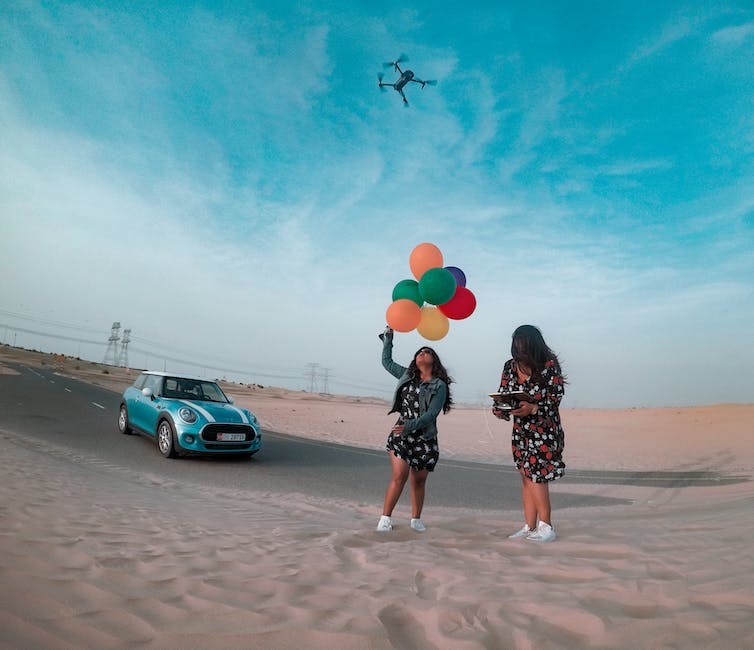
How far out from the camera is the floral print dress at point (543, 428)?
4.11 m

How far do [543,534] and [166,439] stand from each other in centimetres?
774

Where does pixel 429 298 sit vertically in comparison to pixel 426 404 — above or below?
above

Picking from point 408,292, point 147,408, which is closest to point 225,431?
point 147,408

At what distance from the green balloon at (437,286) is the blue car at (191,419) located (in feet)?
18.4

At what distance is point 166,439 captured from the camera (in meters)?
9.38

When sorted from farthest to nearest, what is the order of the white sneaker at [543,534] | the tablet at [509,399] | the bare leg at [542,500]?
the bare leg at [542,500]
the white sneaker at [543,534]
the tablet at [509,399]

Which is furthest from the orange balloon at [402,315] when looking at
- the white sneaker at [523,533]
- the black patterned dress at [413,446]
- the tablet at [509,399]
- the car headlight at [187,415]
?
the car headlight at [187,415]

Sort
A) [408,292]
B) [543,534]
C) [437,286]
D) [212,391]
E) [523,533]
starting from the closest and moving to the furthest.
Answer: [543,534] → [523,533] → [437,286] → [408,292] → [212,391]

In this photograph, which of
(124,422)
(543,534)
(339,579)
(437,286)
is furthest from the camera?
(124,422)

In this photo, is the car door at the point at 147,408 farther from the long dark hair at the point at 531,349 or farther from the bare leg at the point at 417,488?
the long dark hair at the point at 531,349

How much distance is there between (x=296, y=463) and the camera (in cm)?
→ 999

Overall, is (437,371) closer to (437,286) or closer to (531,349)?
(531,349)

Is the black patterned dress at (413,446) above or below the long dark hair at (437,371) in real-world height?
below

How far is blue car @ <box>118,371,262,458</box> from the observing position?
30.0 ft
